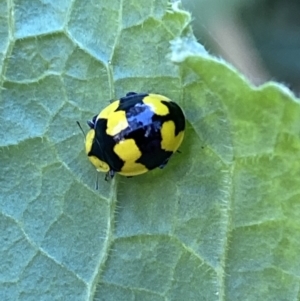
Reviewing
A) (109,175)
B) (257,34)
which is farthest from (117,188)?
(257,34)

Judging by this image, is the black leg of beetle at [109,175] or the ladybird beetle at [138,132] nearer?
the ladybird beetle at [138,132]

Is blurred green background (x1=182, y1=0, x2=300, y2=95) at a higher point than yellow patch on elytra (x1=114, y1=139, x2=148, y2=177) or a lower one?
lower

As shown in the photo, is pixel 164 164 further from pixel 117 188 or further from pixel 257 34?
pixel 257 34

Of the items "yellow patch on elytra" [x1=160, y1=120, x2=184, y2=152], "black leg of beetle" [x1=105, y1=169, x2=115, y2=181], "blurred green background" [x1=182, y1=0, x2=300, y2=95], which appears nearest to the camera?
"yellow patch on elytra" [x1=160, y1=120, x2=184, y2=152]

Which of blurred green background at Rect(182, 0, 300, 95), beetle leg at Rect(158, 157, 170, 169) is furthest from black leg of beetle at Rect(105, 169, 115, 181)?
blurred green background at Rect(182, 0, 300, 95)

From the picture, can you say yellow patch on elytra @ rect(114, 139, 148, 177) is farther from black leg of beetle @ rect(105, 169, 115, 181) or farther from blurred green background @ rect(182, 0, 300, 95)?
blurred green background @ rect(182, 0, 300, 95)

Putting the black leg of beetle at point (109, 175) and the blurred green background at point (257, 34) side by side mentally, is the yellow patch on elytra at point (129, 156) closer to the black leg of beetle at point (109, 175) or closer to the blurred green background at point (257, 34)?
the black leg of beetle at point (109, 175)

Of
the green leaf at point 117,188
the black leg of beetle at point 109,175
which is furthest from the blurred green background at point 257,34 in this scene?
the black leg of beetle at point 109,175

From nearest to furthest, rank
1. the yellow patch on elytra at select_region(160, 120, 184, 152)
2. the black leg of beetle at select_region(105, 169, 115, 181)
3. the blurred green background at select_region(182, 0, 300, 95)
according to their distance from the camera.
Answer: the yellow patch on elytra at select_region(160, 120, 184, 152)
the black leg of beetle at select_region(105, 169, 115, 181)
the blurred green background at select_region(182, 0, 300, 95)
